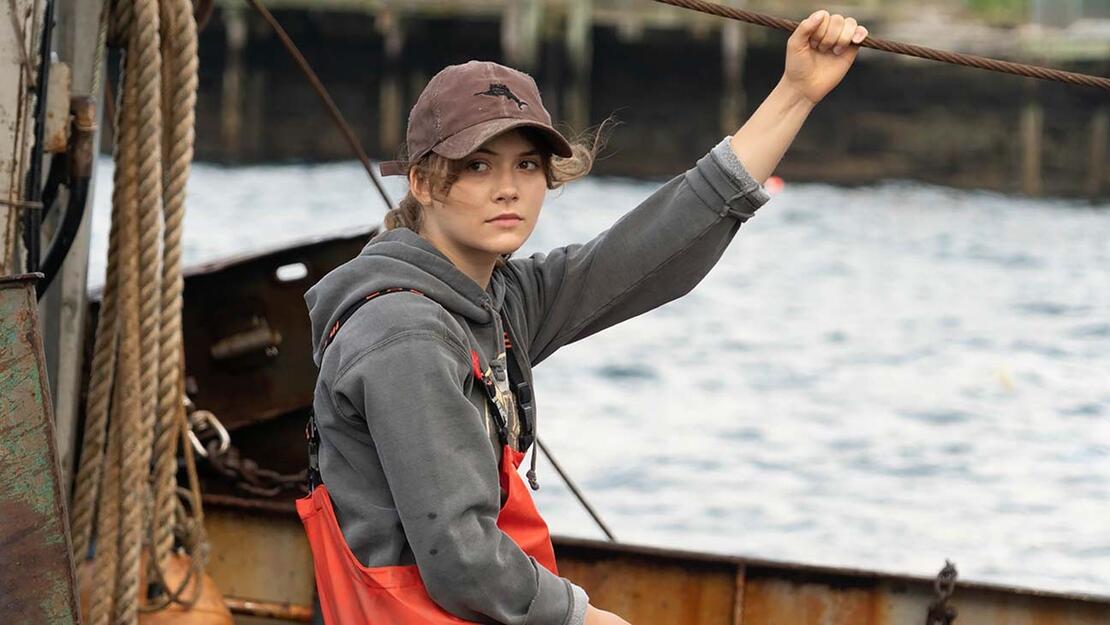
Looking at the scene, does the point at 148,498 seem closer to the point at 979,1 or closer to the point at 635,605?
the point at 635,605

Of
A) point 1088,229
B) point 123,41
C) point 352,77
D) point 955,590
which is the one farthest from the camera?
point 352,77

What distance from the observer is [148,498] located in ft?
13.8

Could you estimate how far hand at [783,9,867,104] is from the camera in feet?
8.93

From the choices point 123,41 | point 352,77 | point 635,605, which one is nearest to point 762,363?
point 635,605

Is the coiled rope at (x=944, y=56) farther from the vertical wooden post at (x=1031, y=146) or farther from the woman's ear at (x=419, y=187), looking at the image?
the vertical wooden post at (x=1031, y=146)

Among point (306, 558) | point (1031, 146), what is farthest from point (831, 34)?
point (1031, 146)

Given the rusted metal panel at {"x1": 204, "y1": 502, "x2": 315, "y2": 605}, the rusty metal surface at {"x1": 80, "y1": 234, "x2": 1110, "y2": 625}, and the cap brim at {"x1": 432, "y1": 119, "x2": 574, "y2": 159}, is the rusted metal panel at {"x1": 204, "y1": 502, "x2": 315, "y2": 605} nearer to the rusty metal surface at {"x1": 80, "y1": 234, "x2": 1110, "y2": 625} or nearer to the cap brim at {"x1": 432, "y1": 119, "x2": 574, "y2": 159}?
the rusty metal surface at {"x1": 80, "y1": 234, "x2": 1110, "y2": 625}

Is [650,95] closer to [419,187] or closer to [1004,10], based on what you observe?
[1004,10]

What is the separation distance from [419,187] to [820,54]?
0.76 meters

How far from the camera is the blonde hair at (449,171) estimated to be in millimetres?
2410

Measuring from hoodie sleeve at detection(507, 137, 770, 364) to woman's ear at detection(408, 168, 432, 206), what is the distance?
29 cm

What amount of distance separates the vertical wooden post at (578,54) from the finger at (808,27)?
30681 millimetres

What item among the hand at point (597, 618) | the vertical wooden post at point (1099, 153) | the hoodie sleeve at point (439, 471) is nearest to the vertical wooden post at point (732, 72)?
the vertical wooden post at point (1099, 153)

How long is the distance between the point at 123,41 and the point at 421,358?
1.93 meters
